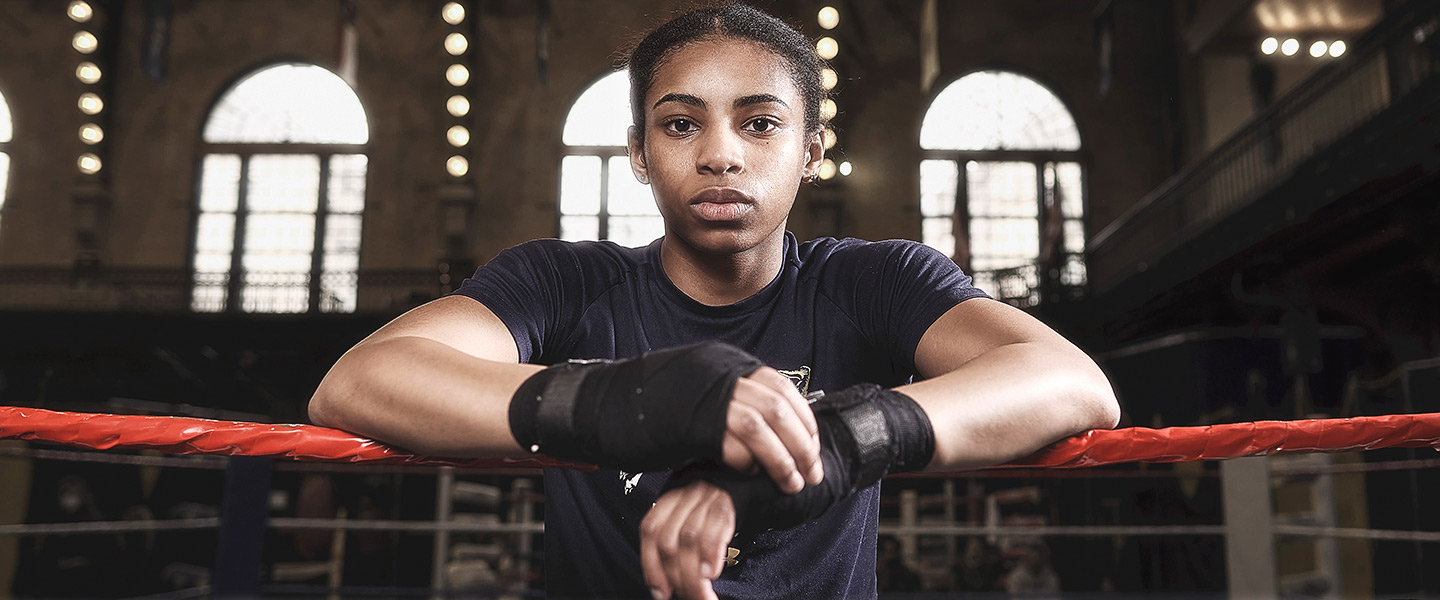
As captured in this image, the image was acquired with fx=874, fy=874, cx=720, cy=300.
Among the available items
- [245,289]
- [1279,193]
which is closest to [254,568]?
[1279,193]

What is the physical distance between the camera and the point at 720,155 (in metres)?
1.18

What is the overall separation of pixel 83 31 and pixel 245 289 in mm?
4356

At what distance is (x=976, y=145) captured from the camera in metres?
12.5

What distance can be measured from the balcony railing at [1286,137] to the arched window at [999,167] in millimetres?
997

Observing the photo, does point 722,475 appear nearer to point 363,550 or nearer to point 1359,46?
point 1359,46

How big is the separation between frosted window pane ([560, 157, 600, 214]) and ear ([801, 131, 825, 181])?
11.2m

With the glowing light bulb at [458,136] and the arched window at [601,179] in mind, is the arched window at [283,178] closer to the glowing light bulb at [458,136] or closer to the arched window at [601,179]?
the glowing light bulb at [458,136]

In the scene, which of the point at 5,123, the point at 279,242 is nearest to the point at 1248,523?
the point at 279,242

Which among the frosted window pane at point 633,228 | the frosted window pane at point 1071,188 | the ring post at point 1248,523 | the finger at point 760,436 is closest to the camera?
the finger at point 760,436

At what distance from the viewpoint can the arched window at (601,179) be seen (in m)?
12.3

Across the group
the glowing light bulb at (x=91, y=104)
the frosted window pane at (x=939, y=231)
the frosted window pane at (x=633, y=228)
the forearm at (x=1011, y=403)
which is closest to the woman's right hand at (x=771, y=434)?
the forearm at (x=1011, y=403)

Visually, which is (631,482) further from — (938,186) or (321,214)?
(321,214)

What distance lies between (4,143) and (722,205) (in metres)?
15.6

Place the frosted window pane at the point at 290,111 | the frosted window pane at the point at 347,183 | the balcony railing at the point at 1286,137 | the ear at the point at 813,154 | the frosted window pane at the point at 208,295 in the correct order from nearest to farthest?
the ear at the point at 813,154, the balcony railing at the point at 1286,137, the frosted window pane at the point at 208,295, the frosted window pane at the point at 347,183, the frosted window pane at the point at 290,111
